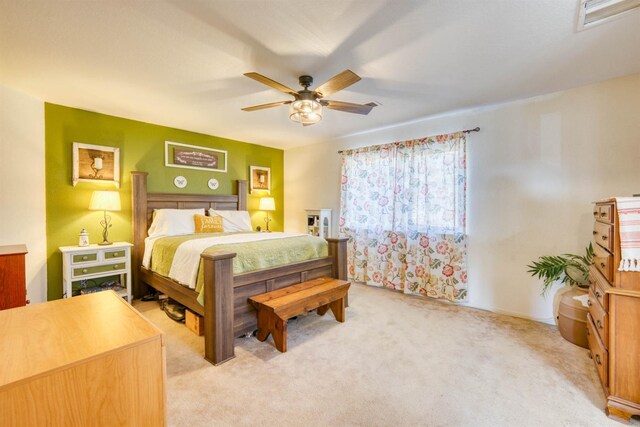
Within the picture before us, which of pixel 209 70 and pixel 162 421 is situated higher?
pixel 209 70

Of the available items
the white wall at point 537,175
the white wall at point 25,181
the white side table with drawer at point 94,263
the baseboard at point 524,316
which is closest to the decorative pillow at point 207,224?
the white side table with drawer at point 94,263

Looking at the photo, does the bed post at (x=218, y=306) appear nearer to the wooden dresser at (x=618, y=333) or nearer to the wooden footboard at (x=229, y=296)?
the wooden footboard at (x=229, y=296)

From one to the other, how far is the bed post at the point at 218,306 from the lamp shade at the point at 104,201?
2006 millimetres

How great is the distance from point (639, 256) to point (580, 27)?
5.09ft

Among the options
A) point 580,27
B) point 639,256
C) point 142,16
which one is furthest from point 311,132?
point 639,256

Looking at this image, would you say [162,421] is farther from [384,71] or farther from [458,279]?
[458,279]

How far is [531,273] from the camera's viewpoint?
A: 119 inches

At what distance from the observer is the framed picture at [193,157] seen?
4.17 meters

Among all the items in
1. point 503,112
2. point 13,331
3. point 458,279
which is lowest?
point 458,279

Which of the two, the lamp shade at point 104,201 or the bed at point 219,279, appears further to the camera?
the lamp shade at point 104,201

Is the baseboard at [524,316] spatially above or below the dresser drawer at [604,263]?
below

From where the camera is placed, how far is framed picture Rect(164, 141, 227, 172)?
13.7ft

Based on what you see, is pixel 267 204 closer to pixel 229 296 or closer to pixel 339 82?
pixel 229 296

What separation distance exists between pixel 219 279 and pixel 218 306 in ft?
0.70
